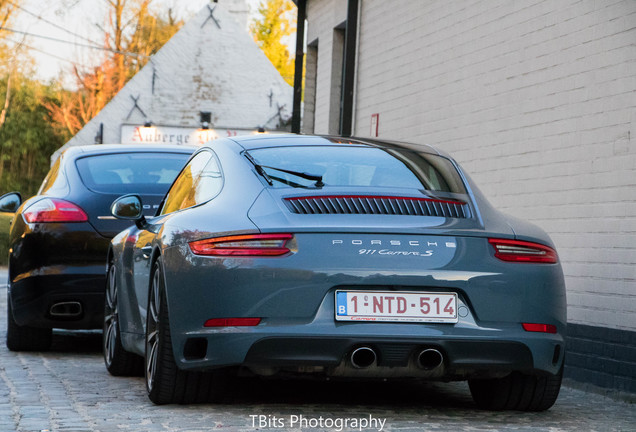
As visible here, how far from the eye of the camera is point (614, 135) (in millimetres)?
8047

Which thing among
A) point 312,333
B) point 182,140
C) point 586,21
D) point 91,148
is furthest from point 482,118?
point 182,140

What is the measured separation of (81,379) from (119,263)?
74cm

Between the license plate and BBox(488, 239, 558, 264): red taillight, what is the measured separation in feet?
1.05

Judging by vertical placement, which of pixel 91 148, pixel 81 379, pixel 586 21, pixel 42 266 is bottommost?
pixel 81 379

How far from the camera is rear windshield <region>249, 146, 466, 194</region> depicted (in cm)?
585

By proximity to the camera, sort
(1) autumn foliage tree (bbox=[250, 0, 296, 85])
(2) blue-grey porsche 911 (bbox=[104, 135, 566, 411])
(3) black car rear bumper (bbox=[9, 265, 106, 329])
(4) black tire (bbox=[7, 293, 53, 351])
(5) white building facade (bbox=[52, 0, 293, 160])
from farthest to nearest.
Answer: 1. (1) autumn foliage tree (bbox=[250, 0, 296, 85])
2. (5) white building facade (bbox=[52, 0, 293, 160])
3. (4) black tire (bbox=[7, 293, 53, 351])
4. (3) black car rear bumper (bbox=[9, 265, 106, 329])
5. (2) blue-grey porsche 911 (bbox=[104, 135, 566, 411])

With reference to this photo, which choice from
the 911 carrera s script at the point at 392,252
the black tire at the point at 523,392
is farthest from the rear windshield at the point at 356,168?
the black tire at the point at 523,392

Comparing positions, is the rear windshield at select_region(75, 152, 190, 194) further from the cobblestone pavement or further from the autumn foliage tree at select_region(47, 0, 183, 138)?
the autumn foliage tree at select_region(47, 0, 183, 138)

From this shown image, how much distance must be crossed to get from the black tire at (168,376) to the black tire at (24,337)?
10.4 ft

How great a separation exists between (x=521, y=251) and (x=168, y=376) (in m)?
1.75

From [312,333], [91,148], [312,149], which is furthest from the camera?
[91,148]

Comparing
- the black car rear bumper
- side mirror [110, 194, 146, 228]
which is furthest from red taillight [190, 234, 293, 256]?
the black car rear bumper

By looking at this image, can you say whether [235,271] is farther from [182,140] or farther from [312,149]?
[182,140]

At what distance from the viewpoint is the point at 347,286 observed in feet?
17.2
